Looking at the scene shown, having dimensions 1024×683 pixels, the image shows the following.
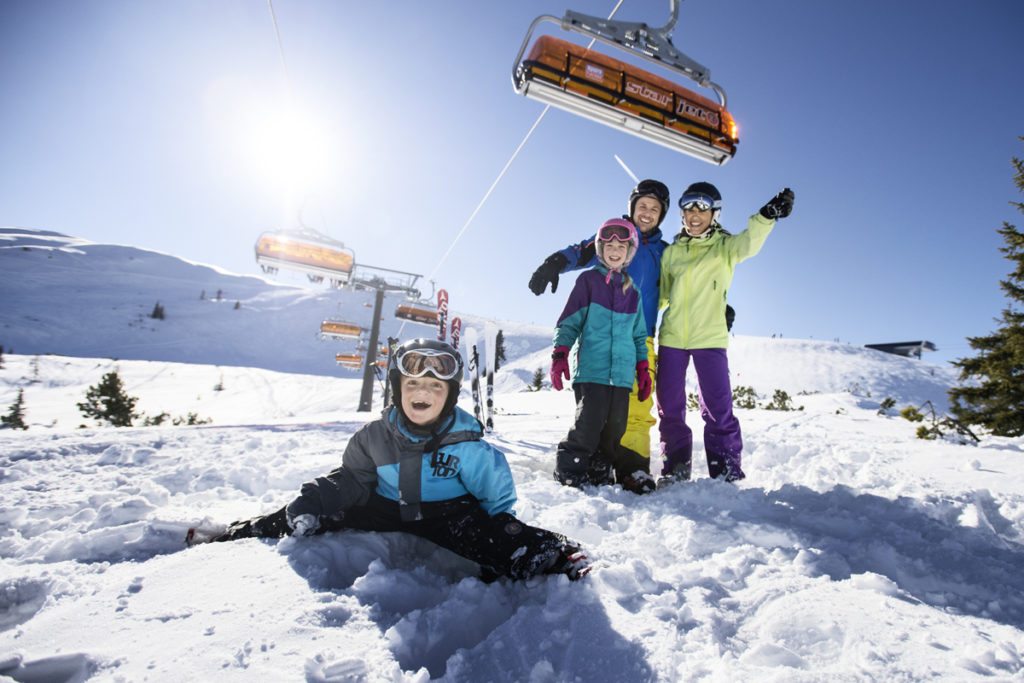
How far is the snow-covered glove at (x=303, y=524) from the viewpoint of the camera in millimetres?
2010

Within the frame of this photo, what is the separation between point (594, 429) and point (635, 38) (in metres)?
4.08

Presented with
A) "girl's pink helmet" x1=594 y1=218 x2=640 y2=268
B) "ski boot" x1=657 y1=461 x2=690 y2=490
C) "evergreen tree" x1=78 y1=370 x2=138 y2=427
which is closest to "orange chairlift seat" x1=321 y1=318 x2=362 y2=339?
"evergreen tree" x1=78 y1=370 x2=138 y2=427

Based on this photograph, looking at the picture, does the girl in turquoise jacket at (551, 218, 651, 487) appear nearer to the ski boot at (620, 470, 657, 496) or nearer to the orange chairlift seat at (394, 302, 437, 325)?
the ski boot at (620, 470, 657, 496)

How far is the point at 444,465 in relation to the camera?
2.16 m

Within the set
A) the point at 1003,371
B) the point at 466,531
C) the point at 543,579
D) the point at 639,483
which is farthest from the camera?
the point at 1003,371

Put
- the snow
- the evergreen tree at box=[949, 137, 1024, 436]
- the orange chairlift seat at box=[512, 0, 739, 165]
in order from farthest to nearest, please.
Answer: the evergreen tree at box=[949, 137, 1024, 436]
the orange chairlift seat at box=[512, 0, 739, 165]
the snow

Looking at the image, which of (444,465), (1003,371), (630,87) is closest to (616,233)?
(444,465)

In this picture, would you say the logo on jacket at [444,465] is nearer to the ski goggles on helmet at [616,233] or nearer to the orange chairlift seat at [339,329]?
the ski goggles on helmet at [616,233]

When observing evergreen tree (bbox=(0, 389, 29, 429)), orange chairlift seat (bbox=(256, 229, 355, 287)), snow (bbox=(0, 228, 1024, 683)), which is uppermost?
orange chairlift seat (bbox=(256, 229, 355, 287))

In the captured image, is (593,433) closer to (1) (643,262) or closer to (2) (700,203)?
(1) (643,262)

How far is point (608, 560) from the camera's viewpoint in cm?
192

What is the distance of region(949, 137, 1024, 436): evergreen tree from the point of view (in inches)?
325

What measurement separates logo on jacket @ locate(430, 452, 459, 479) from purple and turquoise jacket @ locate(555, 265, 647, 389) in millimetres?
1409

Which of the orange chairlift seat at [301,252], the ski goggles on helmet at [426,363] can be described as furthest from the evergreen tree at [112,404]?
the ski goggles on helmet at [426,363]
